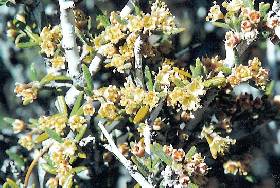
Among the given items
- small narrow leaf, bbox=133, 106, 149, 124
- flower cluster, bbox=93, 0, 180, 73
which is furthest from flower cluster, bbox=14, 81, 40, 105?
small narrow leaf, bbox=133, 106, 149, 124

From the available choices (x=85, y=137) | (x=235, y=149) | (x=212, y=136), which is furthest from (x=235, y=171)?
(x=85, y=137)

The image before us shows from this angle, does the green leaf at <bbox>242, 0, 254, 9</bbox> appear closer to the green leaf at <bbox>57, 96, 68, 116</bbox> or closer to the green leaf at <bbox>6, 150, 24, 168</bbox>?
the green leaf at <bbox>57, 96, 68, 116</bbox>

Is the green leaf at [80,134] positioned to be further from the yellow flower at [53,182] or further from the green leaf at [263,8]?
the green leaf at [263,8]

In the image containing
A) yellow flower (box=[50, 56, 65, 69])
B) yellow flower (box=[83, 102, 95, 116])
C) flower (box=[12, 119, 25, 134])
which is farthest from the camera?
flower (box=[12, 119, 25, 134])

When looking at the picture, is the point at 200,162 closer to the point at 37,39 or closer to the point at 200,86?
the point at 200,86

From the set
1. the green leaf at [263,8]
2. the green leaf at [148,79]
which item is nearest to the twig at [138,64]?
the green leaf at [148,79]

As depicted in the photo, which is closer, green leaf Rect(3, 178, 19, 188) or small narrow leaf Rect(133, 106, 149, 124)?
small narrow leaf Rect(133, 106, 149, 124)

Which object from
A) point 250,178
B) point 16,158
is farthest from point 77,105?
point 250,178
